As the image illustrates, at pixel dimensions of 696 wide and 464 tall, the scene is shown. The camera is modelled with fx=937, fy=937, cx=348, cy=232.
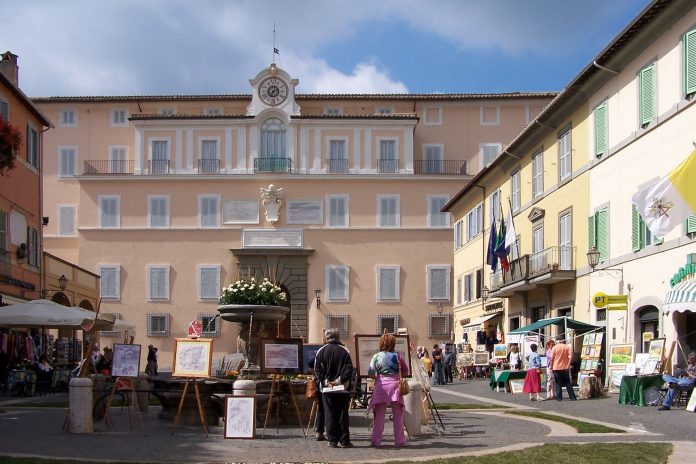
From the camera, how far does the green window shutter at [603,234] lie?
27188 mm

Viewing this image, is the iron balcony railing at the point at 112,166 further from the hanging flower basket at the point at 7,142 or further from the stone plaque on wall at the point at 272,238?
the hanging flower basket at the point at 7,142

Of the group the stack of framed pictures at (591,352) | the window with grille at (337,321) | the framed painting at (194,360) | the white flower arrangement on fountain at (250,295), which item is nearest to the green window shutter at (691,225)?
the stack of framed pictures at (591,352)

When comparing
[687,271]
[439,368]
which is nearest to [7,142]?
[687,271]

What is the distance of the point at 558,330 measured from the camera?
3138cm

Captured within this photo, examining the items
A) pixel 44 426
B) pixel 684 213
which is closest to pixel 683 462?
pixel 684 213

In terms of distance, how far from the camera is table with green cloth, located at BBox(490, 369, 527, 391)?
26719 millimetres

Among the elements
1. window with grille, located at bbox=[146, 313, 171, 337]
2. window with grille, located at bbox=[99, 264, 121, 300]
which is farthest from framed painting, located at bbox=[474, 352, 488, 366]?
window with grille, located at bbox=[99, 264, 121, 300]

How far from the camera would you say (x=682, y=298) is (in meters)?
20.1

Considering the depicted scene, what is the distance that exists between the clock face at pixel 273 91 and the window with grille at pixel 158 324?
13.8m

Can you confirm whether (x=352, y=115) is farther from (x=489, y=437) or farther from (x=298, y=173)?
(x=489, y=437)

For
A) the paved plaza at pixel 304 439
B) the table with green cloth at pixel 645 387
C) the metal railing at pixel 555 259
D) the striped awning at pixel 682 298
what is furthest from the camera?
the metal railing at pixel 555 259

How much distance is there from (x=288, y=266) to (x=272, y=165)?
19.9 feet

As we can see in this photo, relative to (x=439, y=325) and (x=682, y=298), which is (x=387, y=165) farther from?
(x=682, y=298)

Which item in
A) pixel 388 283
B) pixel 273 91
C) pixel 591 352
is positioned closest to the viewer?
pixel 591 352
